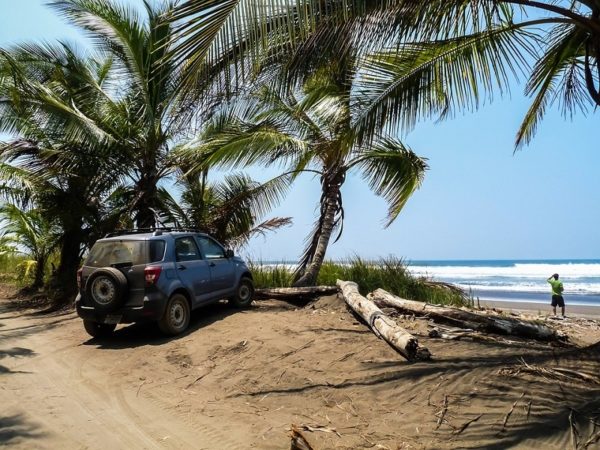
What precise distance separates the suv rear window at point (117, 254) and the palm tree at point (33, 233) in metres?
10.4

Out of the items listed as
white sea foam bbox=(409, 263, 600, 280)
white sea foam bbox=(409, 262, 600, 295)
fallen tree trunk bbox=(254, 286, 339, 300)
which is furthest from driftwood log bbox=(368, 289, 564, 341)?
white sea foam bbox=(409, 263, 600, 280)

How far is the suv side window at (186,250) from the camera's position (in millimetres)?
9305

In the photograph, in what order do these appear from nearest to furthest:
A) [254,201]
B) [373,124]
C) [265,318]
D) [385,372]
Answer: [385,372] → [373,124] → [265,318] → [254,201]

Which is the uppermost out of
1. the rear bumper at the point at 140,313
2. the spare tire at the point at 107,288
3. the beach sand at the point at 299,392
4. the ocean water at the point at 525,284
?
the spare tire at the point at 107,288

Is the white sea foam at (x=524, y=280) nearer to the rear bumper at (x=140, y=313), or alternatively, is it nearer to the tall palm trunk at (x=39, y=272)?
the rear bumper at (x=140, y=313)

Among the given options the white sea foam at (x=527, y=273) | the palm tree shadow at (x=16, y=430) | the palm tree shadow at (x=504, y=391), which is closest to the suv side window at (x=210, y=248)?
the palm tree shadow at (x=504, y=391)

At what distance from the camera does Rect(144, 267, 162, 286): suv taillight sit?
843 centimetres

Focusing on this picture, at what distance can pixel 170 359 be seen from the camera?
755 centimetres

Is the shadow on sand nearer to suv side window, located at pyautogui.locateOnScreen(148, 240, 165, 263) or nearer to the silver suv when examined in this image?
the silver suv

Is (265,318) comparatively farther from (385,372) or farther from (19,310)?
(19,310)

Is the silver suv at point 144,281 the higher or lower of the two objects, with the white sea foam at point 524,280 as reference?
higher

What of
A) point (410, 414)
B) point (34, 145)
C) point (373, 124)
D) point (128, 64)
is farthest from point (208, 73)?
point (34, 145)

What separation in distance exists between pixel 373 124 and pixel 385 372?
350 centimetres

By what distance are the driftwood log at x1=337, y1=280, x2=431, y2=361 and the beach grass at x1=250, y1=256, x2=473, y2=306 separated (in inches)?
123
